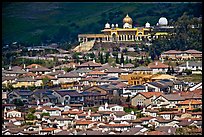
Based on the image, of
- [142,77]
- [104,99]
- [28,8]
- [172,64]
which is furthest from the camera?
[28,8]

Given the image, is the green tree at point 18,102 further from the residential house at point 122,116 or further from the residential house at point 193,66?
the residential house at point 193,66

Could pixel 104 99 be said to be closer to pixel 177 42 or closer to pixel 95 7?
pixel 177 42

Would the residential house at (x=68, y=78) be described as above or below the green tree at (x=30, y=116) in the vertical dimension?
above

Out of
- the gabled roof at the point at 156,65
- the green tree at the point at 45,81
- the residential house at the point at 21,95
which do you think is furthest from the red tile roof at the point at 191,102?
the gabled roof at the point at 156,65

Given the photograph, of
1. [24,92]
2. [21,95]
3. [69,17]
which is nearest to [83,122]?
[21,95]

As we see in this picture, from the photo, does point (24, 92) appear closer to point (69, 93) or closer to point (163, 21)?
point (69, 93)

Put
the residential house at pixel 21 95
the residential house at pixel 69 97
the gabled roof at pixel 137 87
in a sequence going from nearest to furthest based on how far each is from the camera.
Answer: the residential house at pixel 69 97, the residential house at pixel 21 95, the gabled roof at pixel 137 87

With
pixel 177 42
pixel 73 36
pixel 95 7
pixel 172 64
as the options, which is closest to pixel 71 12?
pixel 95 7

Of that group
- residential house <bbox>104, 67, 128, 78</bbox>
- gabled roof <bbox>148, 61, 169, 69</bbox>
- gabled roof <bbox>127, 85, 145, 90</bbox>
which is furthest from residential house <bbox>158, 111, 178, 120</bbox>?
gabled roof <bbox>148, 61, 169, 69</bbox>
